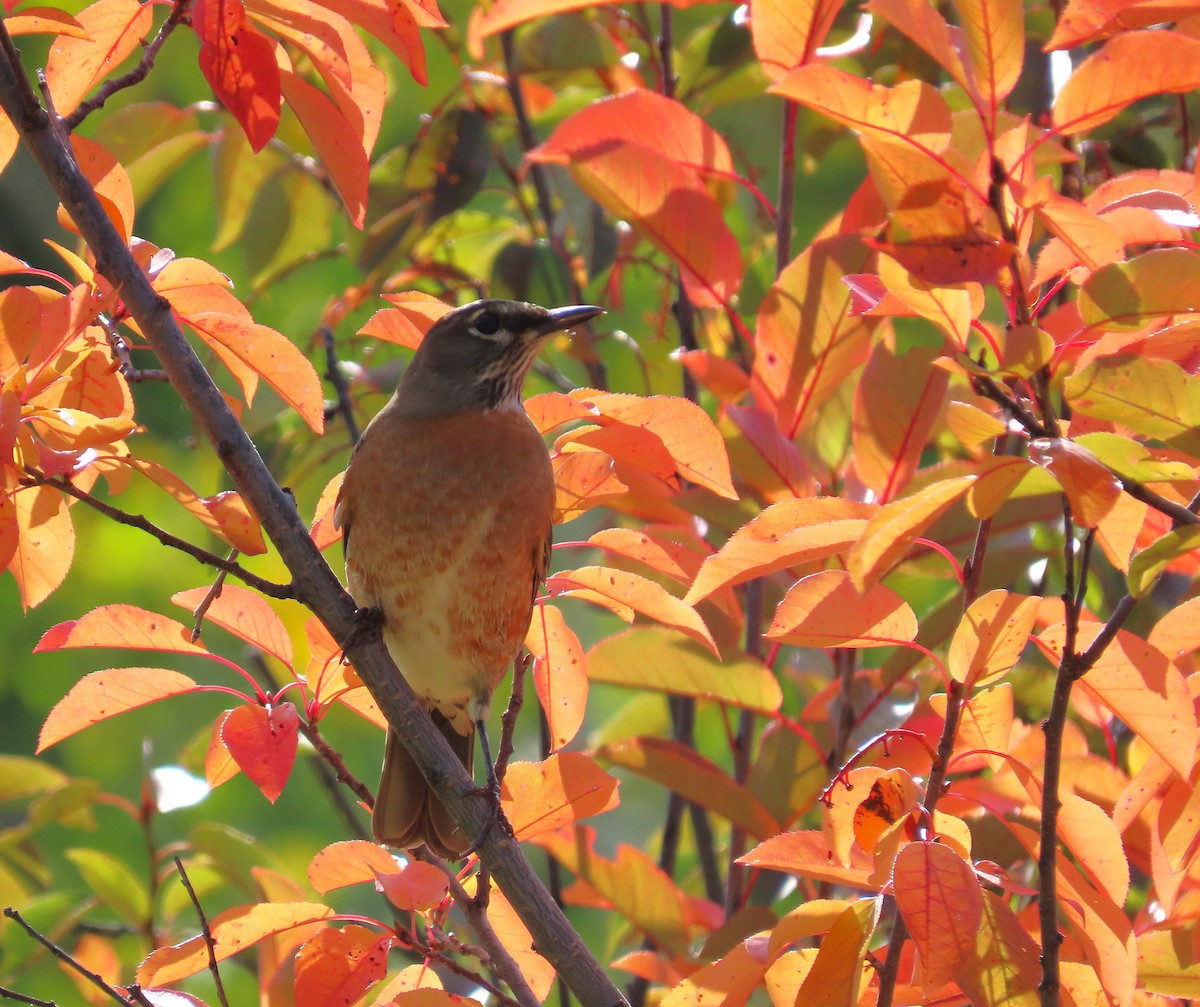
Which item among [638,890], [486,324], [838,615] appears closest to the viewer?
[838,615]

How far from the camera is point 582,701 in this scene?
2.19 metres

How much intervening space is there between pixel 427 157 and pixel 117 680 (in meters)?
1.71

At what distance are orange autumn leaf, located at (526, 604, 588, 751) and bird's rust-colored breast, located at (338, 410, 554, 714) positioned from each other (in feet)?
2.00

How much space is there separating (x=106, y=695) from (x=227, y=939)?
1.32 ft

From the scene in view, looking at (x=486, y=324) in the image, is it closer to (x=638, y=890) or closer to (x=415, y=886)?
(x=638, y=890)

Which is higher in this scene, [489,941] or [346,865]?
[346,865]

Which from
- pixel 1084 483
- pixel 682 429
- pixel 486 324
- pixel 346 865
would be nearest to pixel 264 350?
pixel 682 429

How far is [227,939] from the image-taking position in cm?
194

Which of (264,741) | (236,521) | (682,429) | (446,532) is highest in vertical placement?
(236,521)

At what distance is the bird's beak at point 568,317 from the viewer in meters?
2.80

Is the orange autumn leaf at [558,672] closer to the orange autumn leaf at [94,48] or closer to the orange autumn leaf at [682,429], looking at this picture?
the orange autumn leaf at [682,429]

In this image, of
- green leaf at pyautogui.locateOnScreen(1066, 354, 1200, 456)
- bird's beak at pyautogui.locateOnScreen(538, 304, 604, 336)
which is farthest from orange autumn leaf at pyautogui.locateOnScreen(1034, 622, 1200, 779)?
bird's beak at pyautogui.locateOnScreen(538, 304, 604, 336)

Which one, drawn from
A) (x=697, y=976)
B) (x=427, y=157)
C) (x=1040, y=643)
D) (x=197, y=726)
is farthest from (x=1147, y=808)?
(x=197, y=726)

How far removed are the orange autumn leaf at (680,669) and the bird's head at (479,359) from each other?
83 cm
